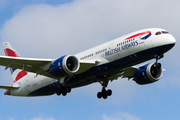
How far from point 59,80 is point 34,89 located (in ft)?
14.9

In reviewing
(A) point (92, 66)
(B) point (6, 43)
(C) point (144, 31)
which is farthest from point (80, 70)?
(B) point (6, 43)

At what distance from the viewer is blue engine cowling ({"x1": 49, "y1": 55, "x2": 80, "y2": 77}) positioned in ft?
112

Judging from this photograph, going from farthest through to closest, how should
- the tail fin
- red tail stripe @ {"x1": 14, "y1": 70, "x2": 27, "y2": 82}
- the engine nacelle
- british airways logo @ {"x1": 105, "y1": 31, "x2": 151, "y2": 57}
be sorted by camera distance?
the tail fin < red tail stripe @ {"x1": 14, "y1": 70, "x2": 27, "y2": 82} < the engine nacelle < british airways logo @ {"x1": 105, "y1": 31, "x2": 151, "y2": 57}

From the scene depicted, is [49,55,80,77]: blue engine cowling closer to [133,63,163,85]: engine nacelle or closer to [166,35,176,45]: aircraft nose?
[166,35,176,45]: aircraft nose

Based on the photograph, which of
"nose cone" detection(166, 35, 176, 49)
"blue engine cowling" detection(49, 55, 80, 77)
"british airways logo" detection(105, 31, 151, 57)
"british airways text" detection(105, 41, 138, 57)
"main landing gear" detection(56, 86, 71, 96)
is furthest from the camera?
"main landing gear" detection(56, 86, 71, 96)

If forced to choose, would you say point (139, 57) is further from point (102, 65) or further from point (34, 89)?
point (34, 89)

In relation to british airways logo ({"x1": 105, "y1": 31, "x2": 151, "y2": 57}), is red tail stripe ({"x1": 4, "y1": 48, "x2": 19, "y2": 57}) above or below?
above

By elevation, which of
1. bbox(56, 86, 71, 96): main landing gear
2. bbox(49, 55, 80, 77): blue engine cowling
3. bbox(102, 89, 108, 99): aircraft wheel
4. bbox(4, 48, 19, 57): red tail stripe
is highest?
bbox(4, 48, 19, 57): red tail stripe

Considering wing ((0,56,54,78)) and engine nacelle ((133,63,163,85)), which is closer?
wing ((0,56,54,78))

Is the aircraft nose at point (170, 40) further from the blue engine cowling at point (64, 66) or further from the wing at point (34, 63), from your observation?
the blue engine cowling at point (64, 66)

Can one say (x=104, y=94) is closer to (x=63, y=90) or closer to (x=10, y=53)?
(x=63, y=90)

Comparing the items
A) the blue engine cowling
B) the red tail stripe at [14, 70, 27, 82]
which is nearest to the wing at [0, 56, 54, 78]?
the blue engine cowling

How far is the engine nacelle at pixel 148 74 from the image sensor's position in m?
40.1

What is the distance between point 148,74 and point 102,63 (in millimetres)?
7440
